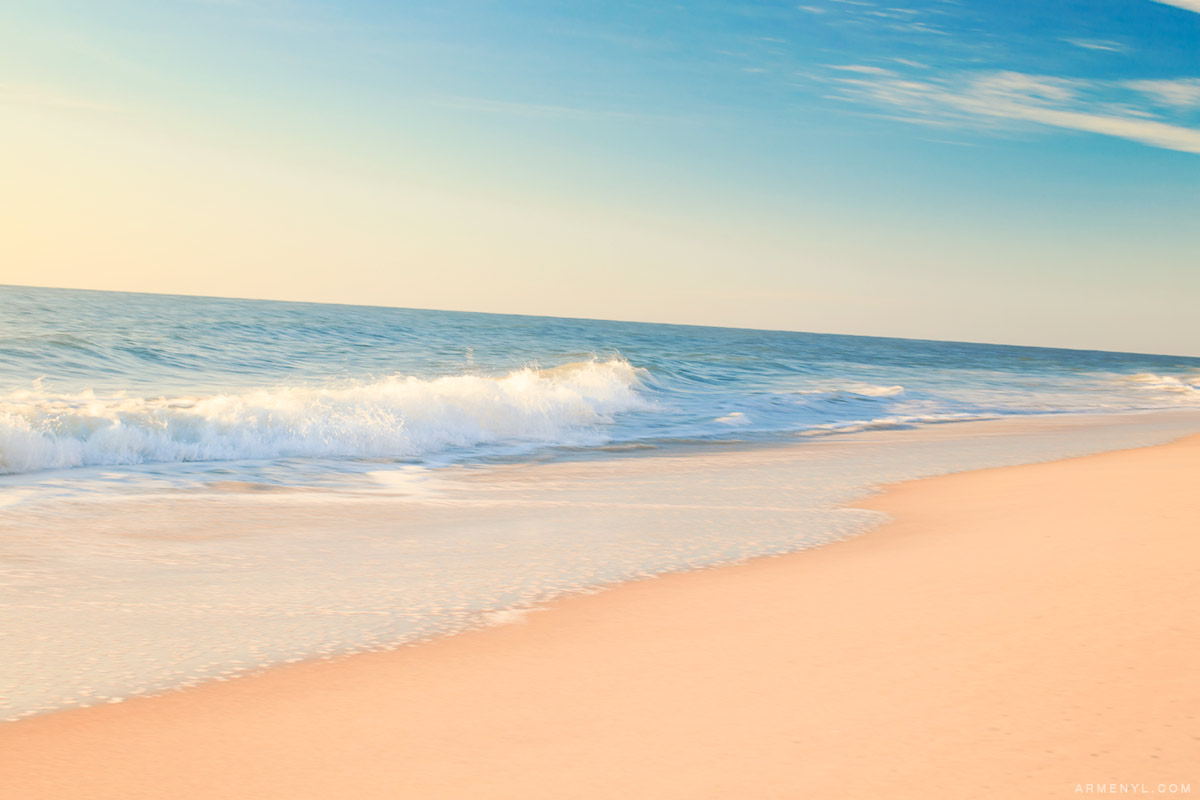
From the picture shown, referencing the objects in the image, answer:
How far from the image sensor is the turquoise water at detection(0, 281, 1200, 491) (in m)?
9.07

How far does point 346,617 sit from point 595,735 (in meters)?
1.65

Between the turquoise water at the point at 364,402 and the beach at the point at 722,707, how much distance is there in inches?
209

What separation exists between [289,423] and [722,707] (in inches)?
343

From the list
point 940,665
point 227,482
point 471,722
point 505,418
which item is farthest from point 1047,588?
point 505,418

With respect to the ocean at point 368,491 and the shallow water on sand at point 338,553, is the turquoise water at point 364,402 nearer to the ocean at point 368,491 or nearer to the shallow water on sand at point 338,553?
the ocean at point 368,491

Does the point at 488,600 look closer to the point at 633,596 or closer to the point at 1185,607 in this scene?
the point at 633,596

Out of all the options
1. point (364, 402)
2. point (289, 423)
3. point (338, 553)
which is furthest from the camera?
point (364, 402)

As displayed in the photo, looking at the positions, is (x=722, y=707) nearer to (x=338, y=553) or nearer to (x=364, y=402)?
(x=338, y=553)

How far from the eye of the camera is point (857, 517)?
20.9 feet

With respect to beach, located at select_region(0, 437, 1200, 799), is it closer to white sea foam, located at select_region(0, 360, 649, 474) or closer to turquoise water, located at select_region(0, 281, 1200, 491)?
turquoise water, located at select_region(0, 281, 1200, 491)

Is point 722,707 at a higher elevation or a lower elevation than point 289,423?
higher

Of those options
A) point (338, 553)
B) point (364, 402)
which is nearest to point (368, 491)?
point (338, 553)

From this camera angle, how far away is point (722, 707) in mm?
2758

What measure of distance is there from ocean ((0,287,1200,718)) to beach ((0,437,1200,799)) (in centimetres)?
40
